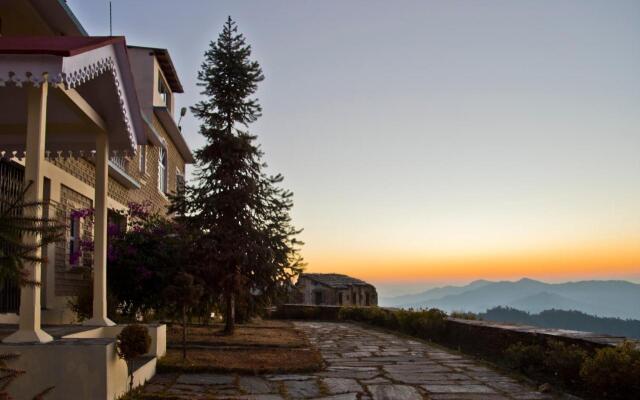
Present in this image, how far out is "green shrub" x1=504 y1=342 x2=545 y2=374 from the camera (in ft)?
28.9

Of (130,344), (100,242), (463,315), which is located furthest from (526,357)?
(463,315)

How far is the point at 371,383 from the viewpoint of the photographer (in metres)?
8.48

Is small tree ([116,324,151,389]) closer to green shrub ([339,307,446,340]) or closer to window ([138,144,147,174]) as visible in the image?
green shrub ([339,307,446,340])

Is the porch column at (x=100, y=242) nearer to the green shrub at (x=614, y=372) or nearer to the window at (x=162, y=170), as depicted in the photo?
the green shrub at (x=614, y=372)

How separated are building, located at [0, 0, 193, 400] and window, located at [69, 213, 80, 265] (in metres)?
0.02

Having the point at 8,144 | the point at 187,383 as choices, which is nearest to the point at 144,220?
the point at 8,144

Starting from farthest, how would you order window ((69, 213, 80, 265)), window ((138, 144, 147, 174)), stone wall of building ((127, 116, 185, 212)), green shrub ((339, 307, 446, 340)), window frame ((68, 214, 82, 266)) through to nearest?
window ((138, 144, 147, 174)), stone wall of building ((127, 116, 185, 212)), green shrub ((339, 307, 446, 340)), window frame ((68, 214, 82, 266)), window ((69, 213, 80, 265))

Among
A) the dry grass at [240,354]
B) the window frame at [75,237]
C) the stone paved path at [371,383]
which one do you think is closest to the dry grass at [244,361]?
the dry grass at [240,354]

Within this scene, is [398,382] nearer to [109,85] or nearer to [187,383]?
[187,383]

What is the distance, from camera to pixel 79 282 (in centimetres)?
1273

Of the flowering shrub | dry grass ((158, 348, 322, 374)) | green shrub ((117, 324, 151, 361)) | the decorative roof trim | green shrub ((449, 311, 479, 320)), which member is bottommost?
dry grass ((158, 348, 322, 374))

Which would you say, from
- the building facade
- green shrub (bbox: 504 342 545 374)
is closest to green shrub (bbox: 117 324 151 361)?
the building facade

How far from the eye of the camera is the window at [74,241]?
12.3 metres

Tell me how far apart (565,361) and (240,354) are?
5.49 m
